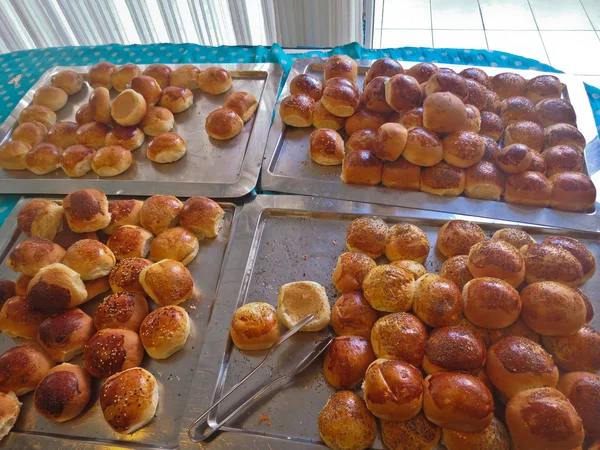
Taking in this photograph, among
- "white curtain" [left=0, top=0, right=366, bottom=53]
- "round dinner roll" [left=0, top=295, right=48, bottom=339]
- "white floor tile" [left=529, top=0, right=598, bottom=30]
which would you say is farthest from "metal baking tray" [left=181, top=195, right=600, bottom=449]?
"white floor tile" [left=529, top=0, right=598, bottom=30]

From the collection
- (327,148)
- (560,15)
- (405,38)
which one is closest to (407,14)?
(405,38)

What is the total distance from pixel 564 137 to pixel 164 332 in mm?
2201

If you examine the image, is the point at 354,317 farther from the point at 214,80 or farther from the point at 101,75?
the point at 101,75

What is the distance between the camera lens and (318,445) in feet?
4.70

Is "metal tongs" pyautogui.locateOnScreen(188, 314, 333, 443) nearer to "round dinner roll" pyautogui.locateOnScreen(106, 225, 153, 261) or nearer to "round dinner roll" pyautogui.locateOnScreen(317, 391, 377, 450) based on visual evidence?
"round dinner roll" pyautogui.locateOnScreen(317, 391, 377, 450)

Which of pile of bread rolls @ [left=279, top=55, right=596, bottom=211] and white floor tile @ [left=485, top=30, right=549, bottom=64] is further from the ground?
pile of bread rolls @ [left=279, top=55, right=596, bottom=211]

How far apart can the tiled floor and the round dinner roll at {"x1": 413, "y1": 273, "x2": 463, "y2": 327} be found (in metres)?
4.11

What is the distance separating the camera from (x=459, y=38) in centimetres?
497

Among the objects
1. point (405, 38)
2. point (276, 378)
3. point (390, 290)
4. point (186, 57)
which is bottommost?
point (405, 38)

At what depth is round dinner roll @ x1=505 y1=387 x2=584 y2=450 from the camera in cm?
124

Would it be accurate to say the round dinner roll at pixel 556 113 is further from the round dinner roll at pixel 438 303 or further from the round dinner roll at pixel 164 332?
the round dinner roll at pixel 164 332

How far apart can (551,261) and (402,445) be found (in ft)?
3.03

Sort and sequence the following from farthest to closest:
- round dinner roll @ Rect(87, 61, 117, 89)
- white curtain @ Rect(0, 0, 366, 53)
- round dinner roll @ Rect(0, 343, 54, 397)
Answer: white curtain @ Rect(0, 0, 366, 53), round dinner roll @ Rect(87, 61, 117, 89), round dinner roll @ Rect(0, 343, 54, 397)

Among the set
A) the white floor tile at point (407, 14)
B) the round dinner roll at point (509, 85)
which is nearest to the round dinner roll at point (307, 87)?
the round dinner roll at point (509, 85)
